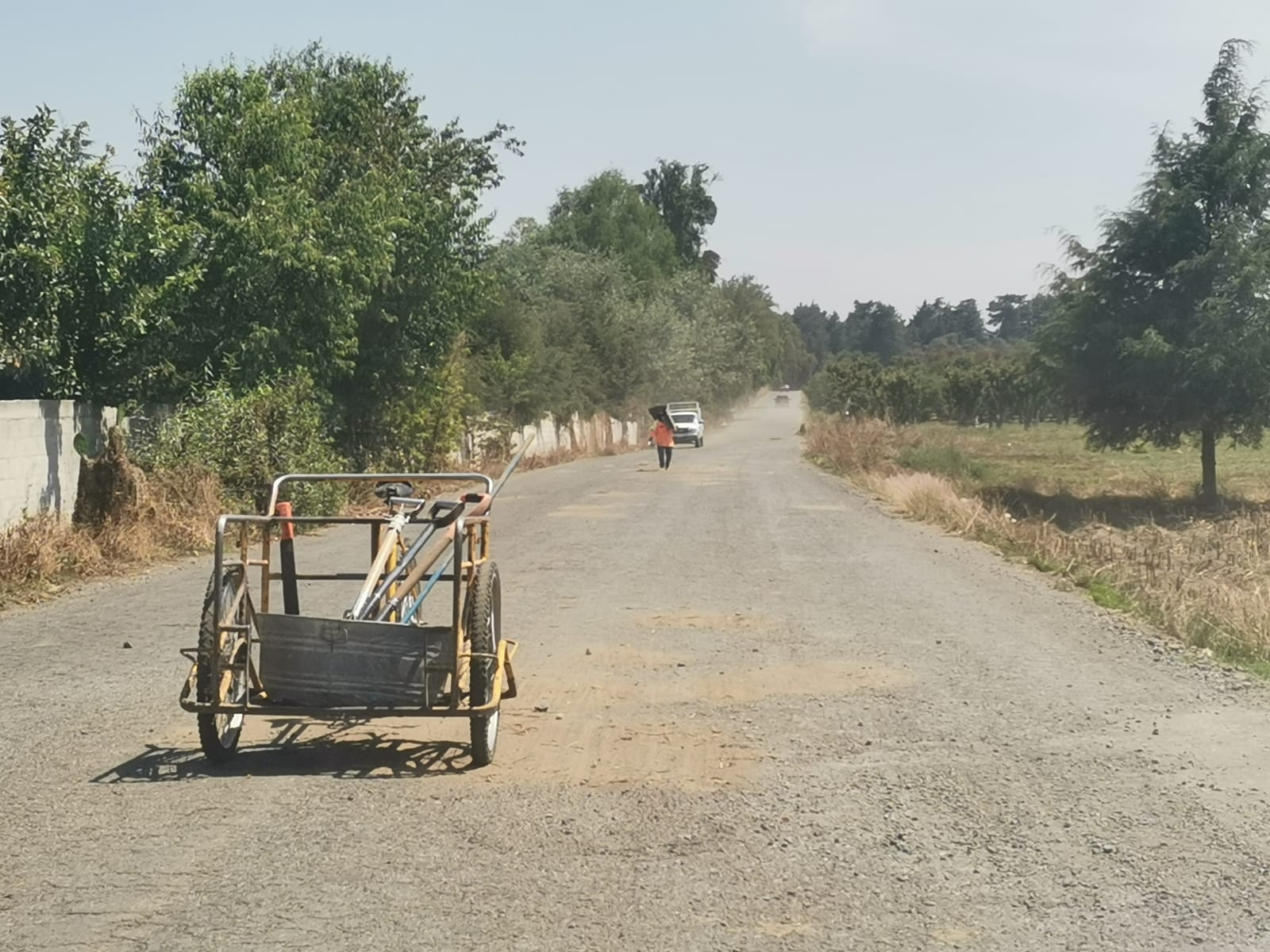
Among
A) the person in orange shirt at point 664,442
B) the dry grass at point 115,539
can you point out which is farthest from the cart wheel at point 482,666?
the person in orange shirt at point 664,442

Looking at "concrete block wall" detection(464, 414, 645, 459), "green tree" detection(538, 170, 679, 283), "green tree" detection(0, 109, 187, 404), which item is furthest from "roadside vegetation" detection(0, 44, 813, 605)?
"green tree" detection(538, 170, 679, 283)

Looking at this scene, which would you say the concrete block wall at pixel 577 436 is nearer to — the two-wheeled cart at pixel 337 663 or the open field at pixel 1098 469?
the open field at pixel 1098 469

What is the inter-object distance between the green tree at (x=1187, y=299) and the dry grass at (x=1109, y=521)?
210 cm

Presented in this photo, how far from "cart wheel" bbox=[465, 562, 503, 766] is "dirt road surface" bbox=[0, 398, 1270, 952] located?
5.1 inches

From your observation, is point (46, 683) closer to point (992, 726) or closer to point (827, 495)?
point (992, 726)

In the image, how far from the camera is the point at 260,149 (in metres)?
22.0

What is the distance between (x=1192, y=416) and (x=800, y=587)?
20.5 m

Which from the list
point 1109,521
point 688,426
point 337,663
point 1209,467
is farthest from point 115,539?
point 688,426

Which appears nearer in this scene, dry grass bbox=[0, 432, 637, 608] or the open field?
dry grass bbox=[0, 432, 637, 608]

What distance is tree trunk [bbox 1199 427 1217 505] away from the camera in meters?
31.0

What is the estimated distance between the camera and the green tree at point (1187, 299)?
28.9m

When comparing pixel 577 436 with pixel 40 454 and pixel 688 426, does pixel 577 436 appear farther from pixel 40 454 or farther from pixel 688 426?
pixel 40 454

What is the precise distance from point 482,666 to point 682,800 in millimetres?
1104

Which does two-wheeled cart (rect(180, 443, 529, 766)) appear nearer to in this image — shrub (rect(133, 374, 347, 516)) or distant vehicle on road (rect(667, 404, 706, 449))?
shrub (rect(133, 374, 347, 516))
